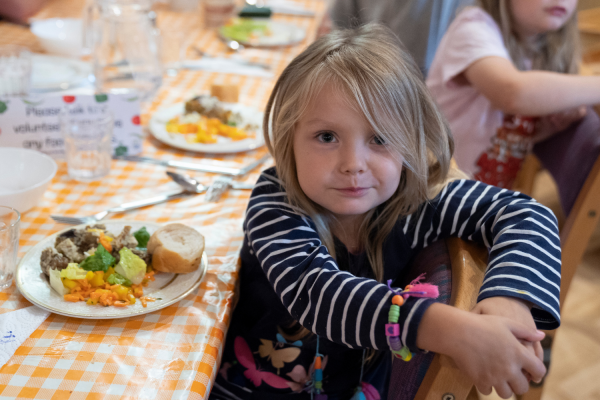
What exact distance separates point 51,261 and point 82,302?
0.09 metres

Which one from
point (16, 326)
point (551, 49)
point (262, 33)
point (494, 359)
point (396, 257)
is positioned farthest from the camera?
point (262, 33)

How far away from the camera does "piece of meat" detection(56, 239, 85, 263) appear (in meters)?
0.74

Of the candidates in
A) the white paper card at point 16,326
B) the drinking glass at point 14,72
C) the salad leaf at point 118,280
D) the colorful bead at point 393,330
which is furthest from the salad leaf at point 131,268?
the drinking glass at point 14,72

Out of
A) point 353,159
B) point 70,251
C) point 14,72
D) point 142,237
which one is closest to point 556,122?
point 353,159

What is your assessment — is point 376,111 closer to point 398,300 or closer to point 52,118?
point 398,300

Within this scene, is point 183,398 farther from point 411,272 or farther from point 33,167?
point 33,167

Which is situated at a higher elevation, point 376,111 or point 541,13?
point 541,13

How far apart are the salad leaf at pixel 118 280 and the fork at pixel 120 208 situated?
8.0 inches

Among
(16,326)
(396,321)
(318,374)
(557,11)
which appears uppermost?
(557,11)

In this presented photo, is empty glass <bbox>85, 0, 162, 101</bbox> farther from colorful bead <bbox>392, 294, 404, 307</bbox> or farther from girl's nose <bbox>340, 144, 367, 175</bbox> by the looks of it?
colorful bead <bbox>392, 294, 404, 307</bbox>

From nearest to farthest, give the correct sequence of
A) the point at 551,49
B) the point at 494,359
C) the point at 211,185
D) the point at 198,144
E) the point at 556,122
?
the point at 494,359 < the point at 211,185 < the point at 198,144 < the point at 556,122 < the point at 551,49

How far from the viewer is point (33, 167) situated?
101 centimetres

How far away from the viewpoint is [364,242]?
0.87 metres

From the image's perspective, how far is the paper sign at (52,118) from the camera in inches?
41.3
